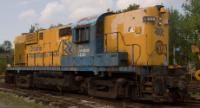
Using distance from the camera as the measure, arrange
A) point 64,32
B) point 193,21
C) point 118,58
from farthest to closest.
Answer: point 193,21 → point 64,32 → point 118,58

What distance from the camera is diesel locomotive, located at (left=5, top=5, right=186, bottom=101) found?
15107 millimetres

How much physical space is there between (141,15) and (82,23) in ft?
10.8

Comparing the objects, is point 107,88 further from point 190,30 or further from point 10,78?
point 190,30

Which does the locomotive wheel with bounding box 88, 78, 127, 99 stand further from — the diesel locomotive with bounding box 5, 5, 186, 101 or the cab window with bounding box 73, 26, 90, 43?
the cab window with bounding box 73, 26, 90, 43

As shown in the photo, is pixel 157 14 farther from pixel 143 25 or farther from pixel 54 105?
pixel 54 105

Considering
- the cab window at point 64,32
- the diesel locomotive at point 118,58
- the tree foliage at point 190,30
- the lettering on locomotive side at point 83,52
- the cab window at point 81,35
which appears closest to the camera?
the diesel locomotive at point 118,58

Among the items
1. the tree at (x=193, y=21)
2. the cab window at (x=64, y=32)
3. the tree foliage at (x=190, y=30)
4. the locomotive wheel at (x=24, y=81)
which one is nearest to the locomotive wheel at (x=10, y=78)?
the locomotive wheel at (x=24, y=81)

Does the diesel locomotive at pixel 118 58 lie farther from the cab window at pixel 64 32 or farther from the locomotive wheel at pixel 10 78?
the locomotive wheel at pixel 10 78

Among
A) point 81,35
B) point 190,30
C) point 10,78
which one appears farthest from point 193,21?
point 81,35

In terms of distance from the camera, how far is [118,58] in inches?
624

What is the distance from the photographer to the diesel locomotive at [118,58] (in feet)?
49.6

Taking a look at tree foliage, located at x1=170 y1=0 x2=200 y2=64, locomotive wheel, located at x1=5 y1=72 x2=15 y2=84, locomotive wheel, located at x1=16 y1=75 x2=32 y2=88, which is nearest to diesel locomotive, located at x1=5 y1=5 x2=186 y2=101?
locomotive wheel, located at x1=16 y1=75 x2=32 y2=88

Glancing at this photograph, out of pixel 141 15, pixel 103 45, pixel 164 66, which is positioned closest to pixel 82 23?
pixel 103 45

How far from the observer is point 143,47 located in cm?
1562
